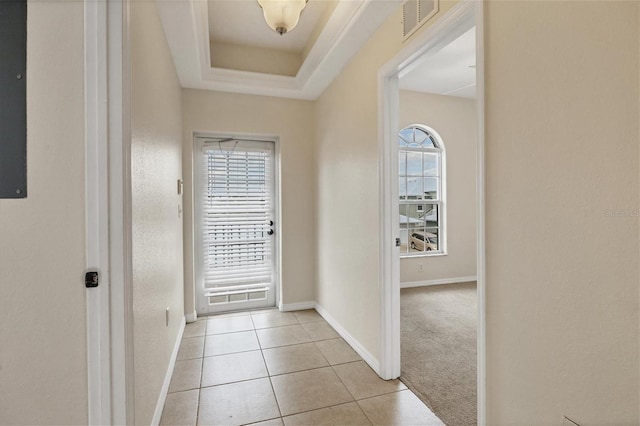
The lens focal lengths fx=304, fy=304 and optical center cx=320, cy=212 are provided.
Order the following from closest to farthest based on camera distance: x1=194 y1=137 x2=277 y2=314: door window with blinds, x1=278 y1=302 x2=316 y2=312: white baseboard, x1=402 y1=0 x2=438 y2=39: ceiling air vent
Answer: x1=402 y1=0 x2=438 y2=39: ceiling air vent, x1=194 y1=137 x2=277 y2=314: door window with blinds, x1=278 y1=302 x2=316 y2=312: white baseboard

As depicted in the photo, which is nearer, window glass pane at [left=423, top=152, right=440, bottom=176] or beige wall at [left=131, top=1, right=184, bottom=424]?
beige wall at [left=131, top=1, right=184, bottom=424]

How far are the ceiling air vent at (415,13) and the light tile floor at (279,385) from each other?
2.34 meters

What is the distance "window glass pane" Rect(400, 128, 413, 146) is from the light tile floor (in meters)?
3.09

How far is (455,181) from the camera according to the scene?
4.78 meters

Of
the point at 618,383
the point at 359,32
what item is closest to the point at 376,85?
the point at 359,32

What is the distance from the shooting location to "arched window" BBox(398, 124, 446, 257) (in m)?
4.72

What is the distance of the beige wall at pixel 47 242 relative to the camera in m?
1.13

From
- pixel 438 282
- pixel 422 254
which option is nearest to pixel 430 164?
pixel 422 254

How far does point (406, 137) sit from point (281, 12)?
10.4 ft

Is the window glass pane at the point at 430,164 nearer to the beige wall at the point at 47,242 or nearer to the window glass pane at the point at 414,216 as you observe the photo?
the window glass pane at the point at 414,216

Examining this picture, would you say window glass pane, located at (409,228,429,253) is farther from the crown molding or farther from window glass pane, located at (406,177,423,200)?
the crown molding

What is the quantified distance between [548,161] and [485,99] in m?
0.42

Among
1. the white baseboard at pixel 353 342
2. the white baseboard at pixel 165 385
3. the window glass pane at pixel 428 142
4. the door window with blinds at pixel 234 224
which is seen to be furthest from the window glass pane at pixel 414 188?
the white baseboard at pixel 165 385

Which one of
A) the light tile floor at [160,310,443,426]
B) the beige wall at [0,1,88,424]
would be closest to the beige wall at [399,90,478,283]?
the light tile floor at [160,310,443,426]
